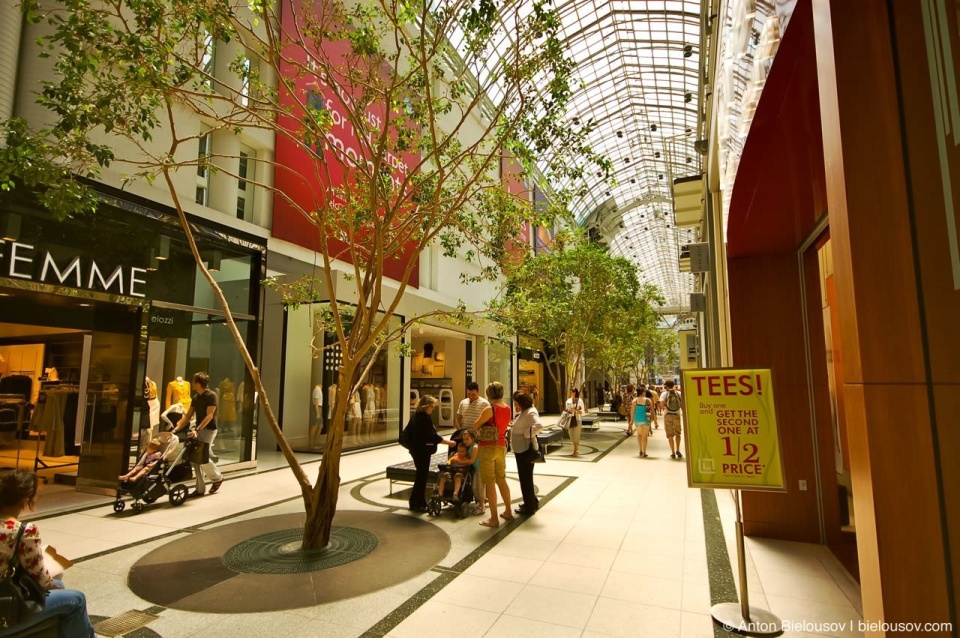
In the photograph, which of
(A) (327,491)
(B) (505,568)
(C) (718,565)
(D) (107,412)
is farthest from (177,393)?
(C) (718,565)

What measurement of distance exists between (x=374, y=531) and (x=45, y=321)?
8.11m

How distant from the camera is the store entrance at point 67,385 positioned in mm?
6980

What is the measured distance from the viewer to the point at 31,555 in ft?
7.09

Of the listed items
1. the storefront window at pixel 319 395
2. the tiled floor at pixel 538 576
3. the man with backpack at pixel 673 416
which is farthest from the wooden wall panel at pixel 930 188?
the storefront window at pixel 319 395

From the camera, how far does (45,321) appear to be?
9055mm

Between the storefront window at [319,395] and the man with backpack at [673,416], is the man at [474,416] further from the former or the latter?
the storefront window at [319,395]

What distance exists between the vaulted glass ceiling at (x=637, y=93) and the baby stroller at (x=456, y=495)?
496 centimetres

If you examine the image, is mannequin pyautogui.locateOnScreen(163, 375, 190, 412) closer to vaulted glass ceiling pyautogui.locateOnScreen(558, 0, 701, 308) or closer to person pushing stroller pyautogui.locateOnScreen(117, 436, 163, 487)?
person pushing stroller pyautogui.locateOnScreen(117, 436, 163, 487)

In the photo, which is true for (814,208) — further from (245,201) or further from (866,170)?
(245,201)

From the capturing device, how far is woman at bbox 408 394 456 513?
591cm

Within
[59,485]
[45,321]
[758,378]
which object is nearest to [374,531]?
[758,378]

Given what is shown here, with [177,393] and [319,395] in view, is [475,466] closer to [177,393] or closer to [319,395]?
[177,393]

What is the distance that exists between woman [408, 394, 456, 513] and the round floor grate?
1.01 meters

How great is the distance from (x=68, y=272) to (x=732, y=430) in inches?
294
